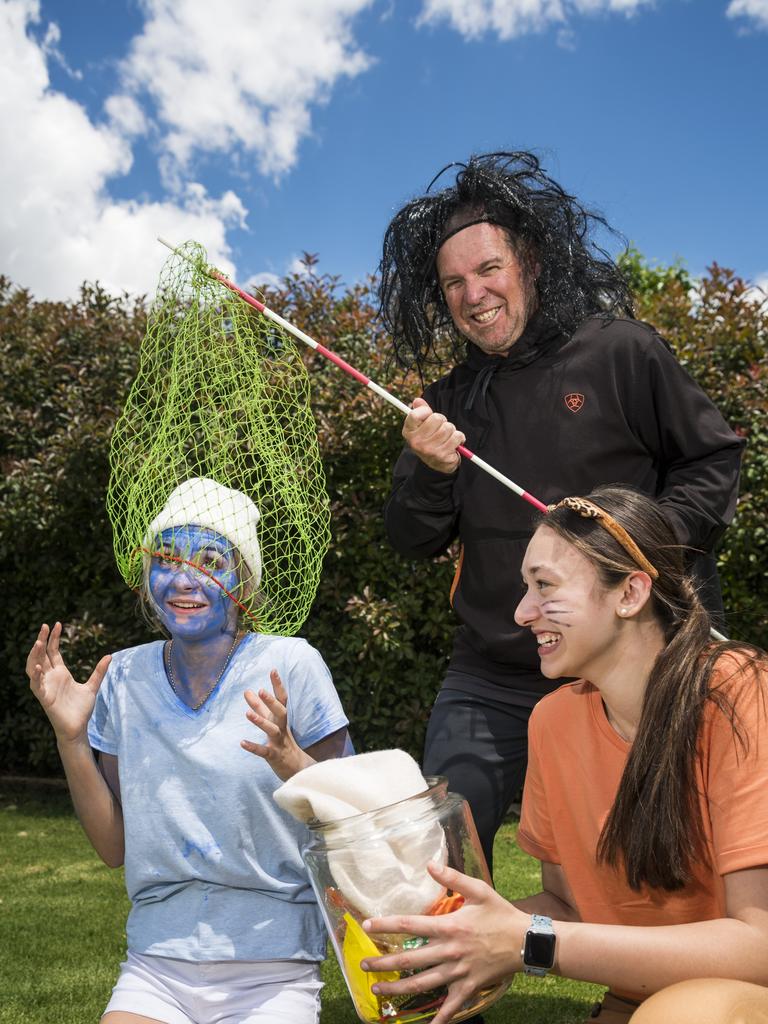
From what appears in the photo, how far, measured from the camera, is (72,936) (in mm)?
4355

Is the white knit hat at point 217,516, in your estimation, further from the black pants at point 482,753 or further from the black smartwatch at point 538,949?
the black smartwatch at point 538,949

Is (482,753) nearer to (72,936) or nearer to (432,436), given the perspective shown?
(432,436)

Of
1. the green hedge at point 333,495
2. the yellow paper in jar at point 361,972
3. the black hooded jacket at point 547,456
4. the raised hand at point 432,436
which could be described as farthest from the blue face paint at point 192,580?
the green hedge at point 333,495

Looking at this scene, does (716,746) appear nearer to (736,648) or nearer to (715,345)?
(736,648)

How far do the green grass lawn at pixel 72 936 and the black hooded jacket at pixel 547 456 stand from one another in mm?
1460

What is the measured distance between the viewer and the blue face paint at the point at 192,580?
2.51 metres

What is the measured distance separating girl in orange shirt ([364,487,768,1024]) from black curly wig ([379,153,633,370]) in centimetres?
117

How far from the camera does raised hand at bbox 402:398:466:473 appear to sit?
9.21 feet

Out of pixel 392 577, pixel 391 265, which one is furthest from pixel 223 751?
pixel 392 577

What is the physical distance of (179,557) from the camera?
2.51 metres

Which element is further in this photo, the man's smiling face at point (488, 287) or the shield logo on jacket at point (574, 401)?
the man's smiling face at point (488, 287)

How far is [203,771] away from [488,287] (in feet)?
5.24

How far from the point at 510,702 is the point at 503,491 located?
60cm

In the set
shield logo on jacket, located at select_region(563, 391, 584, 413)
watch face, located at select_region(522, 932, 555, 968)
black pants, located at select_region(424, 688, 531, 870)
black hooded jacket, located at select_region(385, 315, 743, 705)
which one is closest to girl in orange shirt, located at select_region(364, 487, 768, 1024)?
watch face, located at select_region(522, 932, 555, 968)
